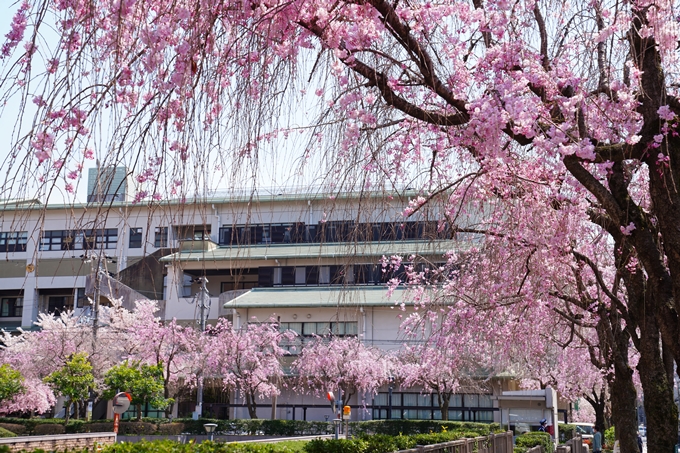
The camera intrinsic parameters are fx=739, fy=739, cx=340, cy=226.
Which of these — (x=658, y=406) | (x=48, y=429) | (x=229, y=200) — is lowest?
(x=48, y=429)

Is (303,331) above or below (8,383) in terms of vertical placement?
above

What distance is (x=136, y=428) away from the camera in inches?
1261

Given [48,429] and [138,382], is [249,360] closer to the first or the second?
[138,382]

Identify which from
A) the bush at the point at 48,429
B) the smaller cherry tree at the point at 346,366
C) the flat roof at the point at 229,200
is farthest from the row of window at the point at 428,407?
the flat roof at the point at 229,200

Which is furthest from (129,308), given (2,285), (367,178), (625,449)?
(367,178)

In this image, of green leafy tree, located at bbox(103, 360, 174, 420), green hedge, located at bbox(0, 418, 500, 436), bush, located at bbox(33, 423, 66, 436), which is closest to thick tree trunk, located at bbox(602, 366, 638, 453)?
green hedge, located at bbox(0, 418, 500, 436)

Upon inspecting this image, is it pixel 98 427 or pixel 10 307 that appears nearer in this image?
pixel 98 427

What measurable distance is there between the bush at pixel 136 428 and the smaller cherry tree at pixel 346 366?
7.69 metres

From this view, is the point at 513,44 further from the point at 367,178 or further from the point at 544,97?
the point at 367,178

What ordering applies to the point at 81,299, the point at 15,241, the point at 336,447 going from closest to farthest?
the point at 336,447
the point at 15,241
the point at 81,299

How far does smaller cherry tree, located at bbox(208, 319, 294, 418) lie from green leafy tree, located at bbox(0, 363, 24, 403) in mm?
8481

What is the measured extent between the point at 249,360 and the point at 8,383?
10.6m

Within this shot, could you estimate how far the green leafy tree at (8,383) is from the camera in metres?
31.1

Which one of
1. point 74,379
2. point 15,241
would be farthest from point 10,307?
point 15,241
